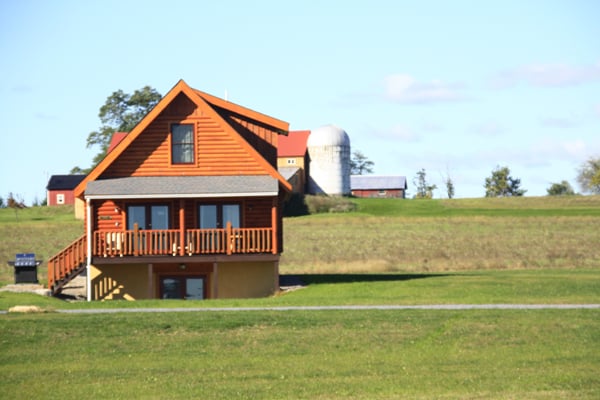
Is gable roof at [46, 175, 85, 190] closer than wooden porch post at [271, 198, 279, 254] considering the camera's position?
No

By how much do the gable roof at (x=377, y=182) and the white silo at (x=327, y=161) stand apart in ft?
74.7

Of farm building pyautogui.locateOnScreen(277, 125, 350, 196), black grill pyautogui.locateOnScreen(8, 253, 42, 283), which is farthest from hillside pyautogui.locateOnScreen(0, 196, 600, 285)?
farm building pyautogui.locateOnScreen(277, 125, 350, 196)

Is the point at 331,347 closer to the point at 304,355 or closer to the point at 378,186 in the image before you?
the point at 304,355

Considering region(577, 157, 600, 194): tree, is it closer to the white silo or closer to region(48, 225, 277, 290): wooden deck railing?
the white silo

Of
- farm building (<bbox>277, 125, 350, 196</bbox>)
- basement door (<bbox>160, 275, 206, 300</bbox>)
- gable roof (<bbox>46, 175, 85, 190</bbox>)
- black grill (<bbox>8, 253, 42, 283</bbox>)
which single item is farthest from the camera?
gable roof (<bbox>46, 175, 85, 190</bbox>)

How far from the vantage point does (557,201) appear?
96312 millimetres

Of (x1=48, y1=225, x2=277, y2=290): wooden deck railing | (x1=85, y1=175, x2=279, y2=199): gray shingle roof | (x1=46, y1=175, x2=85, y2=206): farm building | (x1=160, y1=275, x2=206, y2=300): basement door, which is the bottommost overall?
(x1=160, y1=275, x2=206, y2=300): basement door

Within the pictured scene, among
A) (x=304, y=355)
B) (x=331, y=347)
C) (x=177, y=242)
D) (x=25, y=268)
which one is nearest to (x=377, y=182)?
(x=177, y=242)

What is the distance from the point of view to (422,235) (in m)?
71.8

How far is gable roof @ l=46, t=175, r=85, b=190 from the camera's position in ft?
392

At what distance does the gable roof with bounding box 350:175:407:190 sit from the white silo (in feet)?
74.7

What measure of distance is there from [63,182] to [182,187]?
8415cm

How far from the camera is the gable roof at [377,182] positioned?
132 metres

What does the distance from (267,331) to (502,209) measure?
6820 cm
